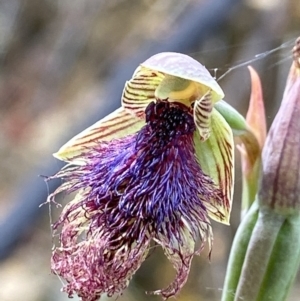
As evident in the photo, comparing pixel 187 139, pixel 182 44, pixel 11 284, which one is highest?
pixel 182 44

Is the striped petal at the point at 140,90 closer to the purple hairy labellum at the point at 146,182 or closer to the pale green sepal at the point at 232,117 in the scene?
the purple hairy labellum at the point at 146,182

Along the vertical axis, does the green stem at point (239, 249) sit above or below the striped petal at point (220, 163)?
below

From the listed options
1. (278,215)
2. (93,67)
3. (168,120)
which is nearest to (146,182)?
(168,120)

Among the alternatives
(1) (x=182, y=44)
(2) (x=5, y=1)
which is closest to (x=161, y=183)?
(1) (x=182, y=44)

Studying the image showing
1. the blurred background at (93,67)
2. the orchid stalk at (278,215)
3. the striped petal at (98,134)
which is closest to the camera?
the orchid stalk at (278,215)

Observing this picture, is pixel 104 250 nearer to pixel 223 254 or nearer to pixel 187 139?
pixel 187 139

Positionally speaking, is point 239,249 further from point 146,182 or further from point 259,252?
point 146,182

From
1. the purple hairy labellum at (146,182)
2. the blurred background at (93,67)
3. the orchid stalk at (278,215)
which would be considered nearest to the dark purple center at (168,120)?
the purple hairy labellum at (146,182)
